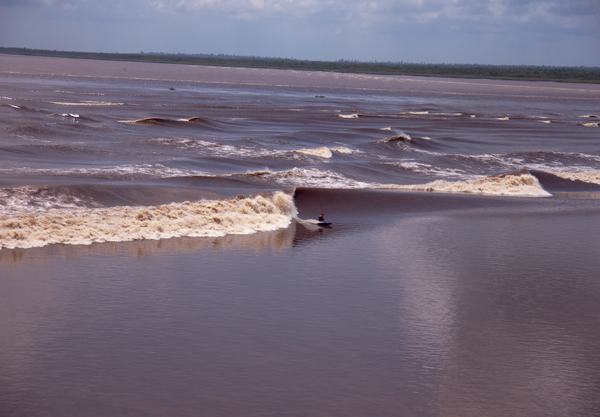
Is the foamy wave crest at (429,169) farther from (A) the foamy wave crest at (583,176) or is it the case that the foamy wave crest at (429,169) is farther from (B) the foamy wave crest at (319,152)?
(A) the foamy wave crest at (583,176)

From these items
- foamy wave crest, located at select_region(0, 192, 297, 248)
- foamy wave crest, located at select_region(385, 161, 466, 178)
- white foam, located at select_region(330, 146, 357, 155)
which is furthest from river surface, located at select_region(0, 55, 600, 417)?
white foam, located at select_region(330, 146, 357, 155)

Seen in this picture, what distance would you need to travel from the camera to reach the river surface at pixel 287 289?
29.1 feet

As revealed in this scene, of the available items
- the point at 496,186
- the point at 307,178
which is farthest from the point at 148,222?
the point at 496,186

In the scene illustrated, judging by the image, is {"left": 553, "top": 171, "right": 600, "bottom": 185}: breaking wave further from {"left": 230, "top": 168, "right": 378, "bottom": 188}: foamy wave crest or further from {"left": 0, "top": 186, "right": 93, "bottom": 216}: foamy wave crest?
{"left": 0, "top": 186, "right": 93, "bottom": 216}: foamy wave crest

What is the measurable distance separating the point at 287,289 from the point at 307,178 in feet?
45.0

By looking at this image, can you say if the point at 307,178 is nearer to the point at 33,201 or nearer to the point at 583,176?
the point at 33,201

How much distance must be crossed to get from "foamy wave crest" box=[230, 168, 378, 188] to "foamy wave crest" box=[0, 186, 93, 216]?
7525 millimetres

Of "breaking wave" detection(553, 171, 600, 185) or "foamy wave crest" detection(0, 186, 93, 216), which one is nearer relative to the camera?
"foamy wave crest" detection(0, 186, 93, 216)

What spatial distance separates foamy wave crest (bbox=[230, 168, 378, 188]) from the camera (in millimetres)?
25219

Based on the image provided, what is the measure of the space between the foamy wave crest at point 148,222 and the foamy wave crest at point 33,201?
1.89 ft

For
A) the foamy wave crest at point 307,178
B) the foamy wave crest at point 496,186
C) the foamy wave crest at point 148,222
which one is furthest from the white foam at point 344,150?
the foamy wave crest at point 148,222

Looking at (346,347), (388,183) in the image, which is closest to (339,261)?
(346,347)

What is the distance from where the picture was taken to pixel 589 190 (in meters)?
27.5

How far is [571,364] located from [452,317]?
2369 mm
